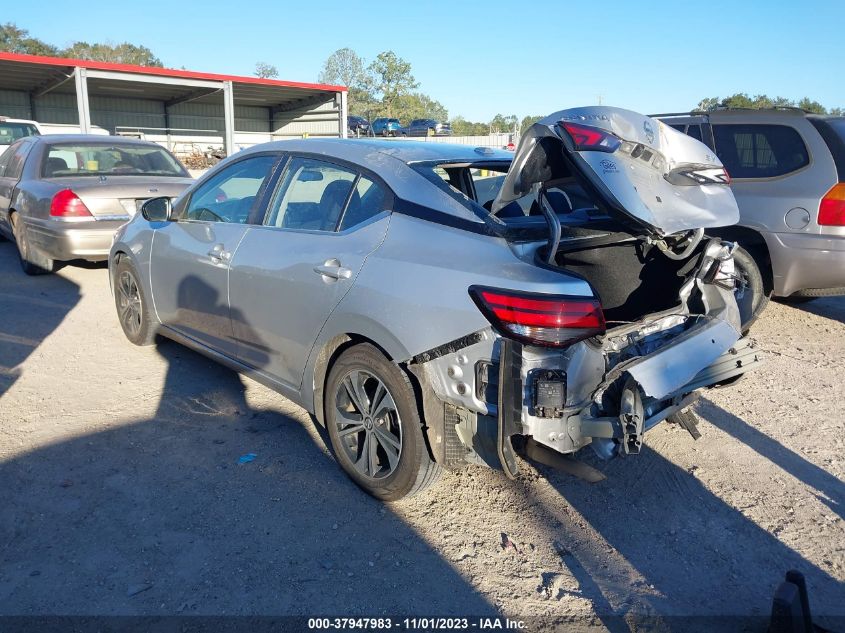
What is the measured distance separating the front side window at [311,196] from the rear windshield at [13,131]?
12.2 m

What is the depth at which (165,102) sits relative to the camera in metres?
33.2

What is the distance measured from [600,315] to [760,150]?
442 centimetres

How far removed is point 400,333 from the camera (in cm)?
305

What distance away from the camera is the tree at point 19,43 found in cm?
6531

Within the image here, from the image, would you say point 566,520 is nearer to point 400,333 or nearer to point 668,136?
point 400,333

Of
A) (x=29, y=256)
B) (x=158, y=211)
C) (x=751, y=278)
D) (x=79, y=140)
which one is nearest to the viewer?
(x=158, y=211)

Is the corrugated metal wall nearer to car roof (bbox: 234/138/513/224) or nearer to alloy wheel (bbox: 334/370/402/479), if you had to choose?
car roof (bbox: 234/138/513/224)

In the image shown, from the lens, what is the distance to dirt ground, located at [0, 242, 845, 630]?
8.92 ft

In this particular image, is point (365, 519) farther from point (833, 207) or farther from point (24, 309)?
A: point (24, 309)

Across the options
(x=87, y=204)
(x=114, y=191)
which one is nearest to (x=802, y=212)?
(x=114, y=191)

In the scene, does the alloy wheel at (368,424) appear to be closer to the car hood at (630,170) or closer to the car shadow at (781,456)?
the car hood at (630,170)

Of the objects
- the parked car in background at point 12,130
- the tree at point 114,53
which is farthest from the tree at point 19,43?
the parked car in background at point 12,130

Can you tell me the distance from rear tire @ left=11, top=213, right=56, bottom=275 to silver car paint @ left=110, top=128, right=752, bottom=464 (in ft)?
16.1

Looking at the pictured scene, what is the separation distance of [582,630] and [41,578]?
2.20 meters
